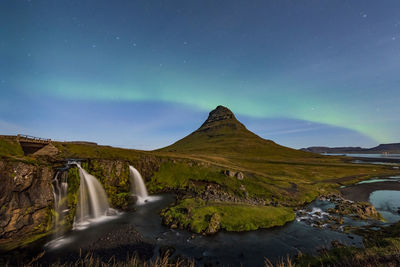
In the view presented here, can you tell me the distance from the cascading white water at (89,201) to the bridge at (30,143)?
1894cm

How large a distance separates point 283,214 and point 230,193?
53.9 ft

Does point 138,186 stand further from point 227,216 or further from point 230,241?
point 230,241

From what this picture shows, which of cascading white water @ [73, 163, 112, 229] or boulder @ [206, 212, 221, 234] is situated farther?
cascading white water @ [73, 163, 112, 229]

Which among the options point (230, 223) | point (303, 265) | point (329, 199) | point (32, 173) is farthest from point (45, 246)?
point (329, 199)

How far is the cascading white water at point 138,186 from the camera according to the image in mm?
45169

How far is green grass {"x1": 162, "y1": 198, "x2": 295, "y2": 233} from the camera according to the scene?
96.3ft

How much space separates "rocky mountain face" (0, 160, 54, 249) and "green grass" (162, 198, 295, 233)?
18296mm

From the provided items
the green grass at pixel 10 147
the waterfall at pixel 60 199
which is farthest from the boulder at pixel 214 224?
Answer: the green grass at pixel 10 147

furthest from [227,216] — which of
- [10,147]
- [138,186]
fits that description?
[10,147]

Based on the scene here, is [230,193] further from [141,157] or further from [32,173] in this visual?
[32,173]

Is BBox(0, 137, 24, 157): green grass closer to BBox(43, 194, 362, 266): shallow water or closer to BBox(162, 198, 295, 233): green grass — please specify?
BBox(43, 194, 362, 266): shallow water

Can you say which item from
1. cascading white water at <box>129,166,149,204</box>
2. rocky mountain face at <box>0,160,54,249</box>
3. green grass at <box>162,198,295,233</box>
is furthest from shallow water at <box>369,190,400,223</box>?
rocky mountain face at <box>0,160,54,249</box>

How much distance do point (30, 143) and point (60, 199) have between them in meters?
26.9

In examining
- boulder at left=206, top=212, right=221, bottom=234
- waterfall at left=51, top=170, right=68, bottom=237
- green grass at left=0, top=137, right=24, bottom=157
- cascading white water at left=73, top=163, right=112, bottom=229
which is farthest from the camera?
green grass at left=0, top=137, right=24, bottom=157
